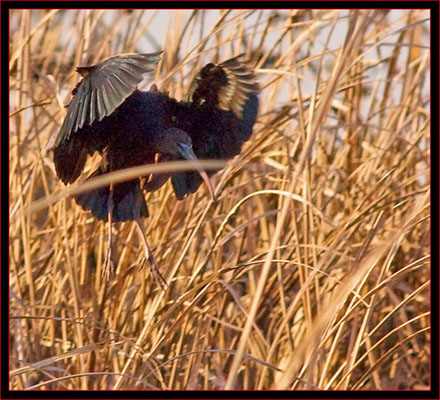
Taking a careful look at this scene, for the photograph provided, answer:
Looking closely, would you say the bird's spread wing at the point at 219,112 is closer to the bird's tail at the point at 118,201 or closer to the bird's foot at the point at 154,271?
the bird's tail at the point at 118,201

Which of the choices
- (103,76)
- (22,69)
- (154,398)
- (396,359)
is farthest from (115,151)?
(396,359)

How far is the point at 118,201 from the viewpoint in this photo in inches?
70.1

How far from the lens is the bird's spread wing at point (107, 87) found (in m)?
1.42

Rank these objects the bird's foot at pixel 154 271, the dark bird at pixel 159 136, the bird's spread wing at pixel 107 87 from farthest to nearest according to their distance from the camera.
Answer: the dark bird at pixel 159 136 → the bird's foot at pixel 154 271 → the bird's spread wing at pixel 107 87

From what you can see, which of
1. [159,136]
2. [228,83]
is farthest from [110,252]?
[228,83]

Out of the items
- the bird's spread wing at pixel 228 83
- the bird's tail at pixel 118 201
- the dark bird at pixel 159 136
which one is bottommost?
the bird's tail at pixel 118 201

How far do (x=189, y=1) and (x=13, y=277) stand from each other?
0.76 metres

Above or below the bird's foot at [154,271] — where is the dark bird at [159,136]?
above

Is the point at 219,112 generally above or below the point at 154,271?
above

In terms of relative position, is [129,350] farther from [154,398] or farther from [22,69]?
[22,69]

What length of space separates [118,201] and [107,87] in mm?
394

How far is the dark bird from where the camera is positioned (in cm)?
170

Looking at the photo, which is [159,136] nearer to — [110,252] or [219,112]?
[219,112]

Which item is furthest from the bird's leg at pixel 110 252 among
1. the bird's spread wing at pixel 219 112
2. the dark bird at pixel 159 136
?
the bird's spread wing at pixel 219 112
